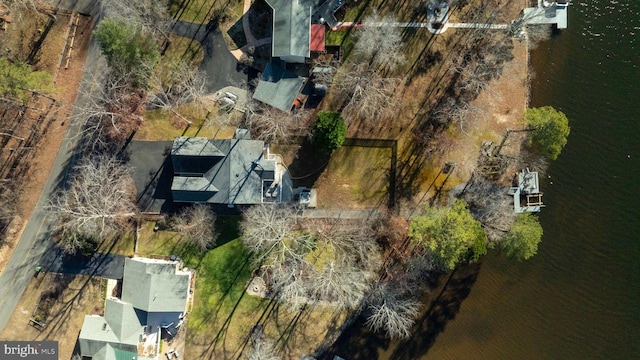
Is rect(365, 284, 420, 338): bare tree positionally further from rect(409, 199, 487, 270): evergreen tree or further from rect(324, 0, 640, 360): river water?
rect(409, 199, 487, 270): evergreen tree

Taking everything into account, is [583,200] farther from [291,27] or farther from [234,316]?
[234,316]

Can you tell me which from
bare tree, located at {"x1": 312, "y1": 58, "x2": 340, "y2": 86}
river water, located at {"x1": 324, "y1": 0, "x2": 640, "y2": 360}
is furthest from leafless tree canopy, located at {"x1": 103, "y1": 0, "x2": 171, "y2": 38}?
river water, located at {"x1": 324, "y1": 0, "x2": 640, "y2": 360}

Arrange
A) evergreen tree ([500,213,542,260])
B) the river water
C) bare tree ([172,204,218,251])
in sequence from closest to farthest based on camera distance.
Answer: evergreen tree ([500,213,542,260]) → bare tree ([172,204,218,251]) → the river water

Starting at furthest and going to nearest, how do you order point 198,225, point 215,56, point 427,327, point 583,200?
point 427,327
point 583,200
point 215,56
point 198,225

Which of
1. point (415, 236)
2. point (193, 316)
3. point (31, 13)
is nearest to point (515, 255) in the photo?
point (415, 236)

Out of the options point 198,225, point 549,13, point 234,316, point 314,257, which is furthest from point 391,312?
point 549,13

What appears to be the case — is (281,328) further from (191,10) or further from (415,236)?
(191,10)

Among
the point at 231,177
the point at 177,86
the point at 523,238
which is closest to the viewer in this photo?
the point at 523,238
